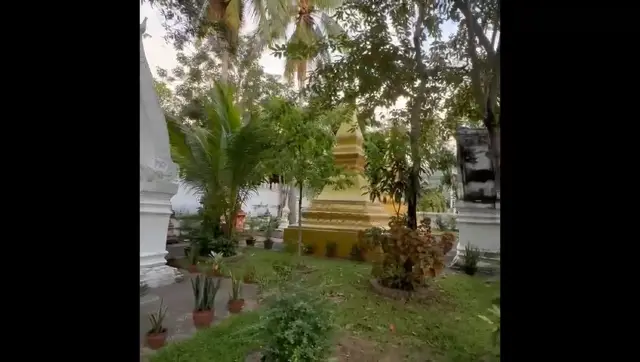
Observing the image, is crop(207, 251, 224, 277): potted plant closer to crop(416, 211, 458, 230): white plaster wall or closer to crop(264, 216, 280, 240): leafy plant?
crop(264, 216, 280, 240): leafy plant

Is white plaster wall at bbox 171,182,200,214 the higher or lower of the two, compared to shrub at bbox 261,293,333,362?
higher

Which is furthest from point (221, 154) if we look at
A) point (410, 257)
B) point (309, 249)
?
point (410, 257)

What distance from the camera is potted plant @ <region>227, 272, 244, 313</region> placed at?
1104mm

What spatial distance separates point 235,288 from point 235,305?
0.16 ft

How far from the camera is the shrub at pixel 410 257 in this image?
3.40 feet

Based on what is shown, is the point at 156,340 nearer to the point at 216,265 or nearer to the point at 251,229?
the point at 216,265

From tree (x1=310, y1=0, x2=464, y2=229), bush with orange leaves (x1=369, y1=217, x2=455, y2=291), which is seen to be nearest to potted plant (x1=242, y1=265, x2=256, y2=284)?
bush with orange leaves (x1=369, y1=217, x2=455, y2=291)

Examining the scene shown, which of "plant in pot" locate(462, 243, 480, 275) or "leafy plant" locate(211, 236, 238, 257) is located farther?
"leafy plant" locate(211, 236, 238, 257)

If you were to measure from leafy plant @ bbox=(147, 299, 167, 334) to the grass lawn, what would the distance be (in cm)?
6

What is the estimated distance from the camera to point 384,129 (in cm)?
110

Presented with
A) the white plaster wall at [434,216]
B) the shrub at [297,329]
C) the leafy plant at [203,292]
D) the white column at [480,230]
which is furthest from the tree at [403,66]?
the leafy plant at [203,292]
